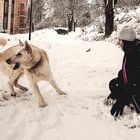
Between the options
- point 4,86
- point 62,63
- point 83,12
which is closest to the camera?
point 4,86

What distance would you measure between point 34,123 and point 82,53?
27.4 feet

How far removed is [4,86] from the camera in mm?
8273

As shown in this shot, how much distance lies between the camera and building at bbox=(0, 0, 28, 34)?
31344mm

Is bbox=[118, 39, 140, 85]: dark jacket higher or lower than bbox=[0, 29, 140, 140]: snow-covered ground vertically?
higher

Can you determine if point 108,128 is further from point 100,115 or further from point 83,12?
point 83,12

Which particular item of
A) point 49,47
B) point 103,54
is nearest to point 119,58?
point 103,54

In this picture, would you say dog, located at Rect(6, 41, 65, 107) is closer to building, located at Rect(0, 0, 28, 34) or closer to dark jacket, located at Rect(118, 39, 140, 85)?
dark jacket, located at Rect(118, 39, 140, 85)

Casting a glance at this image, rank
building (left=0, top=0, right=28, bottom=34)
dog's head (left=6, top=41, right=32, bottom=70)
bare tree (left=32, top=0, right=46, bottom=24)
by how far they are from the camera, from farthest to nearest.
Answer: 1. bare tree (left=32, top=0, right=46, bottom=24)
2. building (left=0, top=0, right=28, bottom=34)
3. dog's head (left=6, top=41, right=32, bottom=70)

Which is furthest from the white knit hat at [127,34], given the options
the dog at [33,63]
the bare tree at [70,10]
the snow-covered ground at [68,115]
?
the bare tree at [70,10]

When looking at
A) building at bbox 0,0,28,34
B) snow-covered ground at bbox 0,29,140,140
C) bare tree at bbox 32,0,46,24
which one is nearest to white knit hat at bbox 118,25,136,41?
snow-covered ground at bbox 0,29,140,140

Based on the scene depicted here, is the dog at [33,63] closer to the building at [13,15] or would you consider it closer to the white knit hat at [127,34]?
the white knit hat at [127,34]

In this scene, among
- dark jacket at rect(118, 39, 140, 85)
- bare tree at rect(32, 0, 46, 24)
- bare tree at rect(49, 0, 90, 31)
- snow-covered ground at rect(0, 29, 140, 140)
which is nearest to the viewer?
snow-covered ground at rect(0, 29, 140, 140)

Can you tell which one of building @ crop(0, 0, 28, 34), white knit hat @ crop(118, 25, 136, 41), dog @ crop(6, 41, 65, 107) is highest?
building @ crop(0, 0, 28, 34)

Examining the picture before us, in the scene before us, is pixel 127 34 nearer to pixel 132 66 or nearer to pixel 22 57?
pixel 132 66
